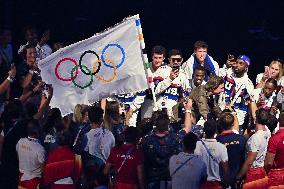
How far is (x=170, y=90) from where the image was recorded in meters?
19.0

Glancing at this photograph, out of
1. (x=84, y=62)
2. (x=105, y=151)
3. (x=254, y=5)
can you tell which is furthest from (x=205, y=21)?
(x=105, y=151)

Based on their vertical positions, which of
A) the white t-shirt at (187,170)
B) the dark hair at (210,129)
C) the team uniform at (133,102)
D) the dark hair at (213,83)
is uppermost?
the dark hair at (213,83)

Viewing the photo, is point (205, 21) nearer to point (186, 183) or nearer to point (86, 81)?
point (86, 81)

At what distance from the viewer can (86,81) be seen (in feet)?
57.6

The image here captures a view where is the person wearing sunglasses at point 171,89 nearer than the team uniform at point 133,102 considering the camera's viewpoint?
Yes

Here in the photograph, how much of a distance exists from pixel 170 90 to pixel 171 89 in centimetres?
3

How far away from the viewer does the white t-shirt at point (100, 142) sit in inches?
631

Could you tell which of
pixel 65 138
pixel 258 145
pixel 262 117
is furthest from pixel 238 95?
pixel 65 138

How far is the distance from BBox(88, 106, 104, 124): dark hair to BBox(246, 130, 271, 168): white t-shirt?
2.19m

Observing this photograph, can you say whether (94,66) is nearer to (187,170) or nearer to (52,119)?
(52,119)

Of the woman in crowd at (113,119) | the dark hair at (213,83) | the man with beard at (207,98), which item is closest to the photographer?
the woman in crowd at (113,119)

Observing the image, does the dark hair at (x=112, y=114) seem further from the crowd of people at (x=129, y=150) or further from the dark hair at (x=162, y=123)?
the dark hair at (x=162, y=123)

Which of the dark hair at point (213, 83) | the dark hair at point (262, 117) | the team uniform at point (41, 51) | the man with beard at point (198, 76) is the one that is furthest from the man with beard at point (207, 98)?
the team uniform at point (41, 51)

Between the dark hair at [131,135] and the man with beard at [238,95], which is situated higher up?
the man with beard at [238,95]
